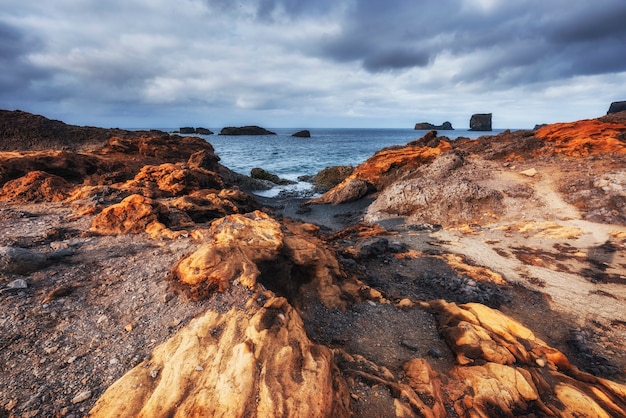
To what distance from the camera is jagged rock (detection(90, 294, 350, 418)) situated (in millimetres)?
3783

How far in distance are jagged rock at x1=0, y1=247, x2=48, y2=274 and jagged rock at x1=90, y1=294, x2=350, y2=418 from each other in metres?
3.91

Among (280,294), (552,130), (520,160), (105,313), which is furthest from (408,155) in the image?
(105,313)

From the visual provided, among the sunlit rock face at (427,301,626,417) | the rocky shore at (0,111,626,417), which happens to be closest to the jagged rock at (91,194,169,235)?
the rocky shore at (0,111,626,417)

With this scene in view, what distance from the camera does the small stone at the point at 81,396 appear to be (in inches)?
150

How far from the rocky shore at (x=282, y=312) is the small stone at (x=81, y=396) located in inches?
0.6

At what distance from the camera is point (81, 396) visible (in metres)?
Answer: 3.86

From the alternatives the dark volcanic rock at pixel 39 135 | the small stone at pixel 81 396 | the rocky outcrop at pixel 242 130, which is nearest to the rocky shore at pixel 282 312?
the small stone at pixel 81 396

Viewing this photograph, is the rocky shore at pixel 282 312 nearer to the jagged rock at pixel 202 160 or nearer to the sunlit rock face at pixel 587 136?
the sunlit rock face at pixel 587 136

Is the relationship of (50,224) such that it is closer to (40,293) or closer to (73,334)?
(40,293)

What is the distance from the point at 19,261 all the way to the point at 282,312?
5539mm

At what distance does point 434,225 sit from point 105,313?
17.3 meters

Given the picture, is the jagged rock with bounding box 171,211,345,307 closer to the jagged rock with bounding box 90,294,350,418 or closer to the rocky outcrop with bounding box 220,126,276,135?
the jagged rock with bounding box 90,294,350,418

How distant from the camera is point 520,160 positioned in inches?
886

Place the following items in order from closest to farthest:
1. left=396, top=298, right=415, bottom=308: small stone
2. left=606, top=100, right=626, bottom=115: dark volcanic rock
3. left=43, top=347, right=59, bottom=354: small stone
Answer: left=43, top=347, right=59, bottom=354: small stone
left=396, top=298, right=415, bottom=308: small stone
left=606, top=100, right=626, bottom=115: dark volcanic rock
